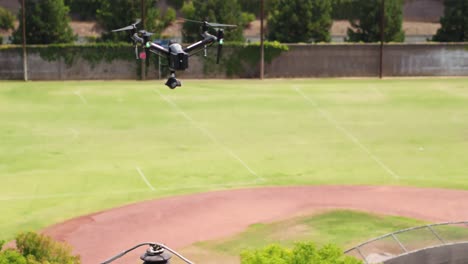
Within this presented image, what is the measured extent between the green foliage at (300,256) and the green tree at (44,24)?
217 ft

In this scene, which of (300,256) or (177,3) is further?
(177,3)

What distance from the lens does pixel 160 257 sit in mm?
17594

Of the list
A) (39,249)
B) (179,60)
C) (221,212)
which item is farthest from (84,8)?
(39,249)

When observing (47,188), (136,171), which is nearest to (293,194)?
(136,171)

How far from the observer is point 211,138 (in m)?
57.0

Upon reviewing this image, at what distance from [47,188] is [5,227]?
672 centimetres

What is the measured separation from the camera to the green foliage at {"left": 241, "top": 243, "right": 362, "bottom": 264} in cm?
2052

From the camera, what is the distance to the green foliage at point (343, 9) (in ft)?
414

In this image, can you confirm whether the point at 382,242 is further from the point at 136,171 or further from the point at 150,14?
the point at 150,14

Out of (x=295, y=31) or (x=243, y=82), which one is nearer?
(x=243, y=82)

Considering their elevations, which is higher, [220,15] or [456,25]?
[220,15]

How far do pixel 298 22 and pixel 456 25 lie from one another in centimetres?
1775

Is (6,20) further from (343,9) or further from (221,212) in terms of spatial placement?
(221,212)

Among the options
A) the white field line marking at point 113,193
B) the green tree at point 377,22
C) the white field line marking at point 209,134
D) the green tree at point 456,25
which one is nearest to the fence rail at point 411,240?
the white field line marking at point 113,193
